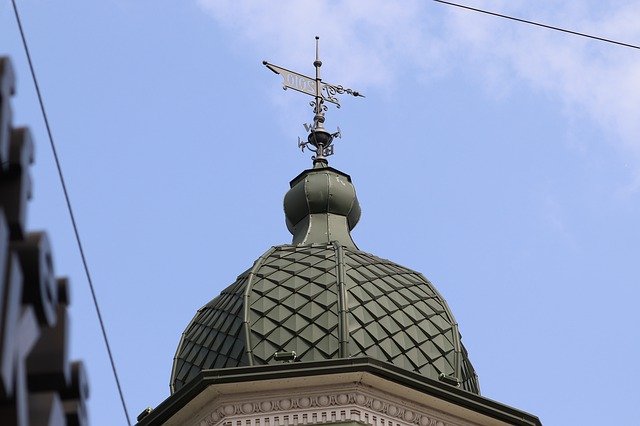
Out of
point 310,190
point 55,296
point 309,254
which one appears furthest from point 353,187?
point 55,296

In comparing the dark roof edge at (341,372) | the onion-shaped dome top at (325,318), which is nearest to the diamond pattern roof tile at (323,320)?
the onion-shaped dome top at (325,318)

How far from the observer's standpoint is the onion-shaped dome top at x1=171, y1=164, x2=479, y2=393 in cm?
2120

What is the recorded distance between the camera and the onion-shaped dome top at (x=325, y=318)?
21203 millimetres

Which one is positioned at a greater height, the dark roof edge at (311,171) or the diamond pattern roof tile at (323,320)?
the dark roof edge at (311,171)

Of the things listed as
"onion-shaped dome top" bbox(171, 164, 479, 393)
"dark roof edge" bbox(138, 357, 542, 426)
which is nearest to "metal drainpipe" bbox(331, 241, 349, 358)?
"onion-shaped dome top" bbox(171, 164, 479, 393)

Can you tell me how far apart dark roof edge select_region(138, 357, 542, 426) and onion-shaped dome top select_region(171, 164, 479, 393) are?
2.14 ft

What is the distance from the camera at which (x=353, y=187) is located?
25.3m

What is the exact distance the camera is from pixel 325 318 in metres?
21.4

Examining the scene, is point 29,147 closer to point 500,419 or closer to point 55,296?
point 55,296

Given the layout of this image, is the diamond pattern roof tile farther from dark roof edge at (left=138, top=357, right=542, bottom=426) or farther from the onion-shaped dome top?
dark roof edge at (left=138, top=357, right=542, bottom=426)

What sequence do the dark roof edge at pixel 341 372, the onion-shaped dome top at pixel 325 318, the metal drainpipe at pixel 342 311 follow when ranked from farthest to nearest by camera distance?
the onion-shaped dome top at pixel 325 318
the metal drainpipe at pixel 342 311
the dark roof edge at pixel 341 372

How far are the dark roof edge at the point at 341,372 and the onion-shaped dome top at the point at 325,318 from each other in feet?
2.14

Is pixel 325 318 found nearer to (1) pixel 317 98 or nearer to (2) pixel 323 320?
(2) pixel 323 320

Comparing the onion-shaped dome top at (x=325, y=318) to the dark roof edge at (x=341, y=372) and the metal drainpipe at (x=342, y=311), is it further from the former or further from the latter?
the dark roof edge at (x=341, y=372)
